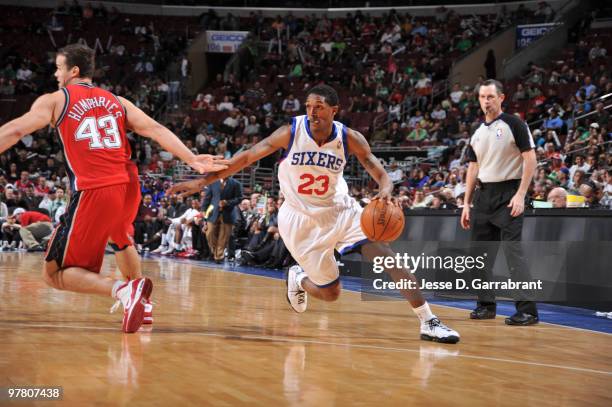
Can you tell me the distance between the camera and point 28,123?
15.7 feet

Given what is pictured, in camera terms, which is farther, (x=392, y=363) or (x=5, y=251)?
(x=5, y=251)

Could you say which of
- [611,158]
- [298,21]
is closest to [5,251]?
[611,158]

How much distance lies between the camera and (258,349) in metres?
4.74

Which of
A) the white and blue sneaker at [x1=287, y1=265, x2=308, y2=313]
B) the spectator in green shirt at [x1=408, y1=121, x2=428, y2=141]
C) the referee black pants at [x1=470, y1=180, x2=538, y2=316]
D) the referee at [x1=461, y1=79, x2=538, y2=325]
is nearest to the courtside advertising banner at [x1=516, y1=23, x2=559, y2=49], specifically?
the spectator in green shirt at [x1=408, y1=121, x2=428, y2=141]

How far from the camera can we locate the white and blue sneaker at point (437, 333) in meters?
5.24

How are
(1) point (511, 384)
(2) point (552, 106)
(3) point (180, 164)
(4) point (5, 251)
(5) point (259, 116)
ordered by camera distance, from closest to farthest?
1. (1) point (511, 384)
2. (4) point (5, 251)
3. (2) point (552, 106)
4. (3) point (180, 164)
5. (5) point (259, 116)

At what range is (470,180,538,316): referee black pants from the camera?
21.6ft

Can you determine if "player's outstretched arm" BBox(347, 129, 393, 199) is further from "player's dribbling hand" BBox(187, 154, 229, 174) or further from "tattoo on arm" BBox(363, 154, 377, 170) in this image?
"player's dribbling hand" BBox(187, 154, 229, 174)

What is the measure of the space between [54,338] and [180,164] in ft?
56.2

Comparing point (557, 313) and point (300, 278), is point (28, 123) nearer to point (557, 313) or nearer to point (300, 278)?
point (300, 278)

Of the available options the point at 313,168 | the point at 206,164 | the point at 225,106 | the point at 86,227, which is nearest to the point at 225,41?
the point at 225,106

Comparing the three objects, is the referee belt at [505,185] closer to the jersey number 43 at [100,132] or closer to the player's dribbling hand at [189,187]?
the player's dribbling hand at [189,187]

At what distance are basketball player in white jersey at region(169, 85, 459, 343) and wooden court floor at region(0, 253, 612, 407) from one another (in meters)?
0.51

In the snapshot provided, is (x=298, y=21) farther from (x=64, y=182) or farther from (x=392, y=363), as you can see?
(x=392, y=363)
